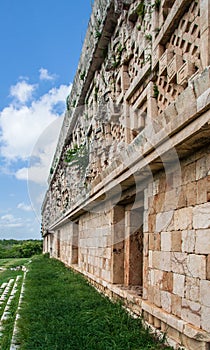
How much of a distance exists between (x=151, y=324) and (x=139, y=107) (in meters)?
2.66

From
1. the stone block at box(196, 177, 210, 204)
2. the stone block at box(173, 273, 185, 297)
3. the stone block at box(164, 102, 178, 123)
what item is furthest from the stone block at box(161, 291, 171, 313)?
the stone block at box(164, 102, 178, 123)

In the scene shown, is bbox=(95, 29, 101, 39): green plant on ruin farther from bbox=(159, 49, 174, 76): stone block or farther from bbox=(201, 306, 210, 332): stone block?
bbox=(201, 306, 210, 332): stone block

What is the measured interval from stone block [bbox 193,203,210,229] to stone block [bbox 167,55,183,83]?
1290 millimetres

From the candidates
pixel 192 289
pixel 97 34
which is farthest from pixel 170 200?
pixel 97 34

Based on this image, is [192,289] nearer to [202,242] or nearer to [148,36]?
[202,242]

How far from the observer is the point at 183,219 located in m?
3.96

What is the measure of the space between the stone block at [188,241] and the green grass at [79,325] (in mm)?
1066

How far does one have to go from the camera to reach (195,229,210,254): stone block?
3438mm

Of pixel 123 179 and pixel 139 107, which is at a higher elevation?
pixel 139 107

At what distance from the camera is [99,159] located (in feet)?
24.9

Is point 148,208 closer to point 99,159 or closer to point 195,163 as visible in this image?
point 195,163

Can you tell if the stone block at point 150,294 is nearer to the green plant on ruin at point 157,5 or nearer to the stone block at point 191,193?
the stone block at point 191,193

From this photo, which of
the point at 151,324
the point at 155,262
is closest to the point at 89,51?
the point at 155,262

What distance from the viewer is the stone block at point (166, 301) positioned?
4.19m
